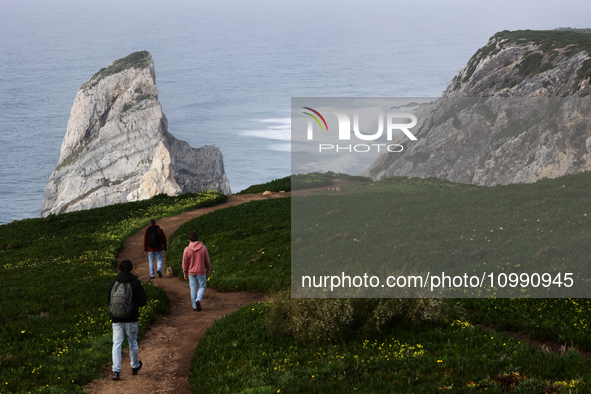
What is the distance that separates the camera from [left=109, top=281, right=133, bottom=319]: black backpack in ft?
34.8

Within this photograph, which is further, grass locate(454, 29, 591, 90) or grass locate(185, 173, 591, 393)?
grass locate(454, 29, 591, 90)

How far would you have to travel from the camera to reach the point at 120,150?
108938mm

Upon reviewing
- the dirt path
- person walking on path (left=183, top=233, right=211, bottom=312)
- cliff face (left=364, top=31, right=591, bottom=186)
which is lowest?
the dirt path

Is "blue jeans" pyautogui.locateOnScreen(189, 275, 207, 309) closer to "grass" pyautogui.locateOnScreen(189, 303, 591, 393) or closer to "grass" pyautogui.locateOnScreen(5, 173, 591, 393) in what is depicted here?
"grass" pyautogui.locateOnScreen(5, 173, 591, 393)

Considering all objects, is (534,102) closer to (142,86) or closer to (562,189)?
(562,189)

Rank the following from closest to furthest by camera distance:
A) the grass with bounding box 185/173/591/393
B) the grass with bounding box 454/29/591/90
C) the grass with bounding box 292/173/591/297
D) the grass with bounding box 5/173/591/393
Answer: the grass with bounding box 185/173/591/393
the grass with bounding box 5/173/591/393
the grass with bounding box 292/173/591/297
the grass with bounding box 454/29/591/90

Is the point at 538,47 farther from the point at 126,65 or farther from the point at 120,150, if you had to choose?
the point at 126,65

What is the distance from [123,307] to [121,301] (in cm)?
15

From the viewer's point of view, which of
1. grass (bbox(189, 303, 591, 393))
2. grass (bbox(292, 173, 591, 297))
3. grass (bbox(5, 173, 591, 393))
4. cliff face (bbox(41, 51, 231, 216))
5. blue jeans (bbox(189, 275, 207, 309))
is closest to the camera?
grass (bbox(189, 303, 591, 393))

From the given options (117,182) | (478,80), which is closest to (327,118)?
(478,80)

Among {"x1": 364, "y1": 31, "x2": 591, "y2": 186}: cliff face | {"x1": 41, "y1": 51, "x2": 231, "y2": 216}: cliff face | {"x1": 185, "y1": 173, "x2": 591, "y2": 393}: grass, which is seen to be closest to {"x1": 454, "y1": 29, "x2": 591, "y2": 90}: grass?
{"x1": 364, "y1": 31, "x2": 591, "y2": 186}: cliff face

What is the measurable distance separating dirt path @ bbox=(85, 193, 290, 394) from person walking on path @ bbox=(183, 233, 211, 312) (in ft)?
3.47

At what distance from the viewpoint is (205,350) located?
39.8ft

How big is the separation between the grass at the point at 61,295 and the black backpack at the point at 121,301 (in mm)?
1624
